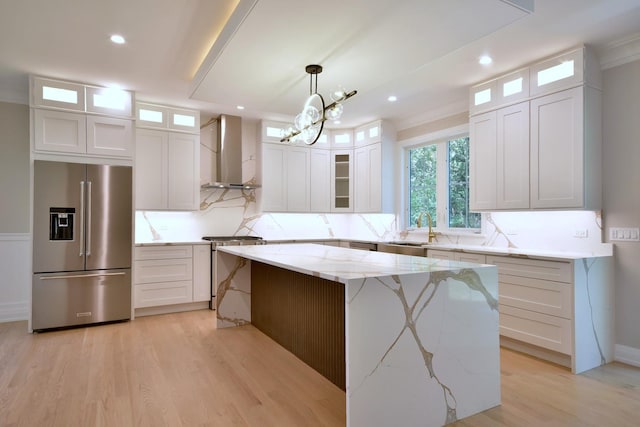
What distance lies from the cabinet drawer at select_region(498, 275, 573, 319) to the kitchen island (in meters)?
1.05

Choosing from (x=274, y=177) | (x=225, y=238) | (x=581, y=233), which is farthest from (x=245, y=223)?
(x=581, y=233)

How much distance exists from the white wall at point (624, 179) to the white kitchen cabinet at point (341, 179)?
3.38 metres

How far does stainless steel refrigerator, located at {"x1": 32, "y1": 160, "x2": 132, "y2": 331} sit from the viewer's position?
12.9 feet

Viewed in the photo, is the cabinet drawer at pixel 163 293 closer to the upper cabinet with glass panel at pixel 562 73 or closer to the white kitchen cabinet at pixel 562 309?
the white kitchen cabinet at pixel 562 309

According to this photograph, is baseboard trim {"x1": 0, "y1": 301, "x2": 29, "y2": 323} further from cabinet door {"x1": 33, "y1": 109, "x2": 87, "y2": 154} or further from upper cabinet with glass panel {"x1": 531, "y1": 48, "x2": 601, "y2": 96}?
upper cabinet with glass panel {"x1": 531, "y1": 48, "x2": 601, "y2": 96}

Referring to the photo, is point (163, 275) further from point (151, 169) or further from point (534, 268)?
point (534, 268)

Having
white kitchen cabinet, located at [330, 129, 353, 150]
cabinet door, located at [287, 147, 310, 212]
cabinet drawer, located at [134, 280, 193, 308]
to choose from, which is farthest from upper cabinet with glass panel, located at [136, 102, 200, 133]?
white kitchen cabinet, located at [330, 129, 353, 150]

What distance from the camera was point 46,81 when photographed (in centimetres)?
401

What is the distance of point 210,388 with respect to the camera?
2600mm

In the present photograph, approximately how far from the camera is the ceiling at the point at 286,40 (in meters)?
2.48

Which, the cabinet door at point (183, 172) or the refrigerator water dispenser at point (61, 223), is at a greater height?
the cabinet door at point (183, 172)

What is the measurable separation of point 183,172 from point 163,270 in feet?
4.29

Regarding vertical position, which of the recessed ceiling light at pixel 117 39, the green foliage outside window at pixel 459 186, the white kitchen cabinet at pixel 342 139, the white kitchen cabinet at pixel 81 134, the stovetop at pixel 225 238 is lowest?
the stovetop at pixel 225 238

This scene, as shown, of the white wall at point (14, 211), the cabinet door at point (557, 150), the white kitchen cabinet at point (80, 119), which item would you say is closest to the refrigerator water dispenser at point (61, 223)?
the white kitchen cabinet at point (80, 119)
